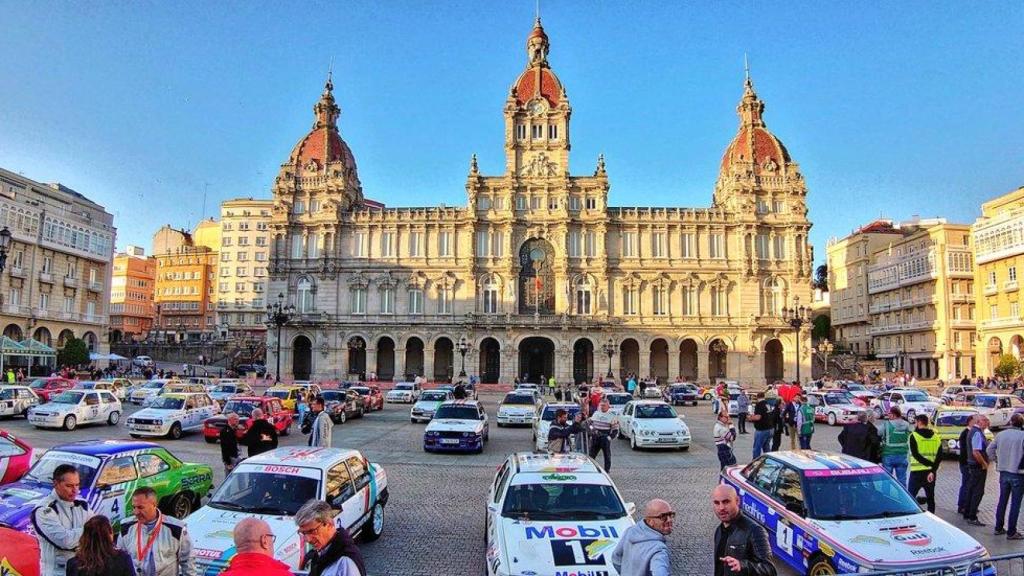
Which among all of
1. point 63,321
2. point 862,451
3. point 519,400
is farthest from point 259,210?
point 862,451

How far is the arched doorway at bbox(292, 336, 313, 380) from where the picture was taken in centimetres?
5875

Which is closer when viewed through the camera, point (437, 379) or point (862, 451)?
point (862, 451)

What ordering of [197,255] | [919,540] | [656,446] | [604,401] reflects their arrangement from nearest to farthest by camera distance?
1. [919,540]
2. [604,401]
3. [656,446]
4. [197,255]

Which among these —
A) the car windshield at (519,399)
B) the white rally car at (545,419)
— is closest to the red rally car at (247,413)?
the white rally car at (545,419)

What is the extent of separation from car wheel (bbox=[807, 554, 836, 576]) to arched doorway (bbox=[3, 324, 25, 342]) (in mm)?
60090

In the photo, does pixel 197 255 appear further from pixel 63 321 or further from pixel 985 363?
pixel 985 363

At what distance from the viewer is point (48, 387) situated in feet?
105

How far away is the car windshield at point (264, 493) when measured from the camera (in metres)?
8.45

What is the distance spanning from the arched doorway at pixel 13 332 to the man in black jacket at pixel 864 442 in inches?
2331

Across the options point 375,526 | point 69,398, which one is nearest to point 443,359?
point 69,398

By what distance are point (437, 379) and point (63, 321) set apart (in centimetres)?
3226

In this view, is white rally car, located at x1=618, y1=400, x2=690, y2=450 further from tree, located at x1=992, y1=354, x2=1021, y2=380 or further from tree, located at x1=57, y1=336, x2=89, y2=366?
tree, located at x1=57, y1=336, x2=89, y2=366

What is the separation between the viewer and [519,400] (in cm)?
2825

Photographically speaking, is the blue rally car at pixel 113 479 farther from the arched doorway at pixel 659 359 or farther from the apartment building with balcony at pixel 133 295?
the apartment building with balcony at pixel 133 295
